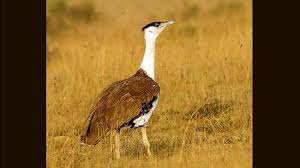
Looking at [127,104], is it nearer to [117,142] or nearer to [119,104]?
[119,104]

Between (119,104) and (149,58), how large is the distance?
685 mm

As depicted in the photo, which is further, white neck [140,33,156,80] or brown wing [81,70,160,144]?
white neck [140,33,156,80]

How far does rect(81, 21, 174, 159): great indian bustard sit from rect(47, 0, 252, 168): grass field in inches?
9.0

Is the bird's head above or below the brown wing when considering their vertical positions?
above

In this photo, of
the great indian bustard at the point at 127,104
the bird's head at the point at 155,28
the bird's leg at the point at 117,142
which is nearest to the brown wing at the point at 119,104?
the great indian bustard at the point at 127,104

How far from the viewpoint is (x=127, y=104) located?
14.6m

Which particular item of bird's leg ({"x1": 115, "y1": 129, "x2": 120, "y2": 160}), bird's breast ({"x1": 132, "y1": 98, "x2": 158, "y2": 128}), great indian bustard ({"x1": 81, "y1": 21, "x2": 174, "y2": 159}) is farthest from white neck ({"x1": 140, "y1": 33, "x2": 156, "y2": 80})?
bird's leg ({"x1": 115, "y1": 129, "x2": 120, "y2": 160})

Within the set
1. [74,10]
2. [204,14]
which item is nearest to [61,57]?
[74,10]

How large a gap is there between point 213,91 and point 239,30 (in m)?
0.87

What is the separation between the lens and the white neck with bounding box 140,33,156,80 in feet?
48.8

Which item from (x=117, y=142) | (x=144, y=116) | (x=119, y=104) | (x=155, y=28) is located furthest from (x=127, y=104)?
(x=155, y=28)

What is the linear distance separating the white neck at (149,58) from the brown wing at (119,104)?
0.06 metres

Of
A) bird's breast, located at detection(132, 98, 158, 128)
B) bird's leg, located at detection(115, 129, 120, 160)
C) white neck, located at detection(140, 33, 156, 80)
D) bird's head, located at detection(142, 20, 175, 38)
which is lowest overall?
bird's leg, located at detection(115, 129, 120, 160)

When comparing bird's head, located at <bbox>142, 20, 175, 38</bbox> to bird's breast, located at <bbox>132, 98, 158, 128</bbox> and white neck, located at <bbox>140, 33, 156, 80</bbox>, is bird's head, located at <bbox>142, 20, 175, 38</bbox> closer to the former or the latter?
white neck, located at <bbox>140, 33, 156, 80</bbox>
